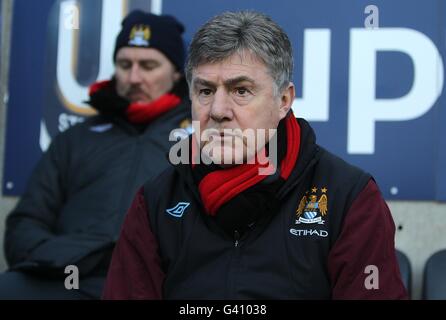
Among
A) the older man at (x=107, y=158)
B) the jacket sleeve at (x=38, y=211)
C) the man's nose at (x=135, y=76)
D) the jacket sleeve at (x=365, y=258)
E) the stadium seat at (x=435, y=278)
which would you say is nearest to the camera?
the jacket sleeve at (x=365, y=258)

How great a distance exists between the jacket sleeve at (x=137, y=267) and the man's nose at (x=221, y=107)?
0.32m

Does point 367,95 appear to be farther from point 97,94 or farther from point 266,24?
point 266,24

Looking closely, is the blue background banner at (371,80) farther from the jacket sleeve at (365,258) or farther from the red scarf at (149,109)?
the jacket sleeve at (365,258)

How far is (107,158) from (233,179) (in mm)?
1463

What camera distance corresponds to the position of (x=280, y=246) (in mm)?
1965

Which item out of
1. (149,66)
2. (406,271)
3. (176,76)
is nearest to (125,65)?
(149,66)

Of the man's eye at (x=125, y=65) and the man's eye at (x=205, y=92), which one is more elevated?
the man's eye at (x=125, y=65)

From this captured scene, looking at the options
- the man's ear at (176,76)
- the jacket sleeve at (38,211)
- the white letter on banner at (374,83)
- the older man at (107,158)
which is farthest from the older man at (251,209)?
the man's ear at (176,76)

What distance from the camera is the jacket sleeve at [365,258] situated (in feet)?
6.12

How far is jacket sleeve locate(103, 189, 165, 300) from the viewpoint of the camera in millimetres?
2031

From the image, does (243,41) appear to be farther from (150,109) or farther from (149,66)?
(149,66)

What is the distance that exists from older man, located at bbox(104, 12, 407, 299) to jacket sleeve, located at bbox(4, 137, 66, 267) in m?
1.22

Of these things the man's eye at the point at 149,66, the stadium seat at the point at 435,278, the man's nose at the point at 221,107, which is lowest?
the stadium seat at the point at 435,278

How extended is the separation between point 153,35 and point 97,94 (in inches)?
13.6
